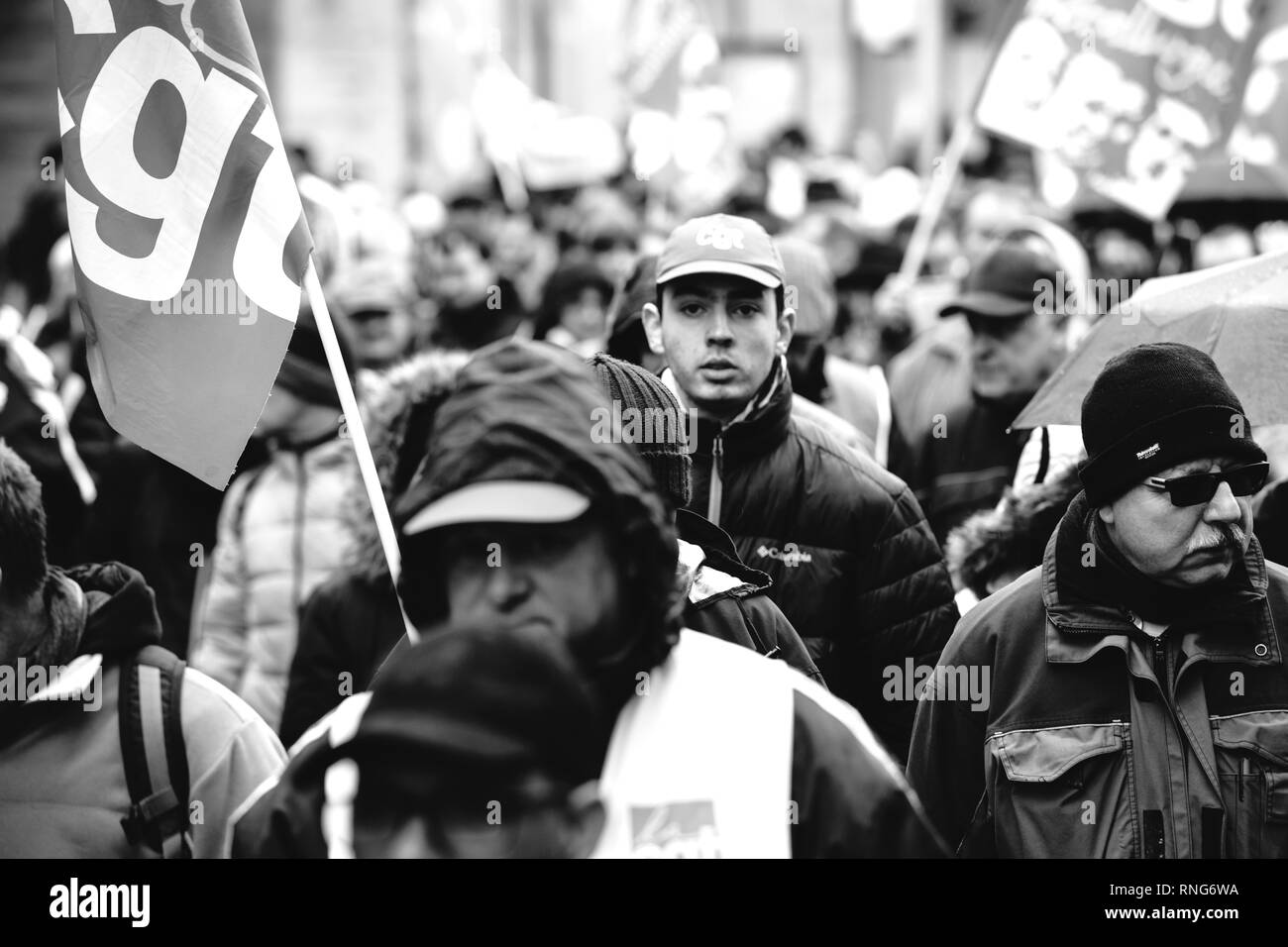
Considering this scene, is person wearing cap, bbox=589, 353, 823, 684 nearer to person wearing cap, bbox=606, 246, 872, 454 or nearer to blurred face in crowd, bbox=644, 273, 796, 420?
blurred face in crowd, bbox=644, 273, 796, 420

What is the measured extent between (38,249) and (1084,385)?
881 cm

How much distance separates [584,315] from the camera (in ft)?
28.9

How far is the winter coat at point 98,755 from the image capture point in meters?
3.54

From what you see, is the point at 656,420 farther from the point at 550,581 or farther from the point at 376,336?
the point at 376,336

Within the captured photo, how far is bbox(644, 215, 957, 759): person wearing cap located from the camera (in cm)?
466

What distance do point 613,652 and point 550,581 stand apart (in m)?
0.13

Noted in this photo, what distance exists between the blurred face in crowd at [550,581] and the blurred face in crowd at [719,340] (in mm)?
2175

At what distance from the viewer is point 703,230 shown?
484 centimetres

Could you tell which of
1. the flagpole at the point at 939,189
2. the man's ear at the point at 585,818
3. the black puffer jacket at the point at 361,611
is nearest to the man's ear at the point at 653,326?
the black puffer jacket at the point at 361,611

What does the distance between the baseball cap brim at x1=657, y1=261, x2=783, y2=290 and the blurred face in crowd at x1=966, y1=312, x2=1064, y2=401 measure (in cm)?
173

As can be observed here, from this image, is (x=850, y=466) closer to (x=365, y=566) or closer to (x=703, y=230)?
(x=703, y=230)

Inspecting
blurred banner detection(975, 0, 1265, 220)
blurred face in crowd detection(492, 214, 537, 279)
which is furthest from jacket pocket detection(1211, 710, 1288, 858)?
blurred face in crowd detection(492, 214, 537, 279)

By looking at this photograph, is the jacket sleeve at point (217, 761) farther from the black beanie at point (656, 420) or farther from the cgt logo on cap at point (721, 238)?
the cgt logo on cap at point (721, 238)
